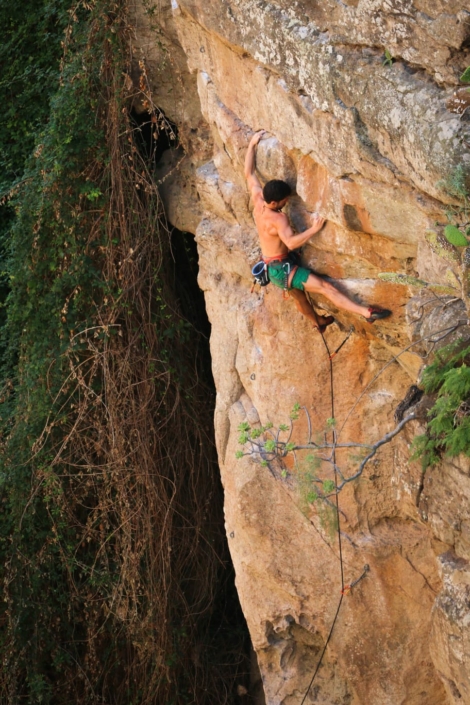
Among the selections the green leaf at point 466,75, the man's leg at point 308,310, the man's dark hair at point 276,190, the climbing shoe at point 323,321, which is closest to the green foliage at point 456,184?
the green leaf at point 466,75

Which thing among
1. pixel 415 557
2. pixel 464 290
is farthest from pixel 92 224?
pixel 464 290

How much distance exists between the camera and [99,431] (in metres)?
7.36

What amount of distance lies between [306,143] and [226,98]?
101cm

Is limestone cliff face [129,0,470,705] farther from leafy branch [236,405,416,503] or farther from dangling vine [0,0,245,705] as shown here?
dangling vine [0,0,245,705]

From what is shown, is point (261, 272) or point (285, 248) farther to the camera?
point (261, 272)

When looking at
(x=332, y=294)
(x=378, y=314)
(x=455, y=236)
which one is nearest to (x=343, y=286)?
(x=332, y=294)

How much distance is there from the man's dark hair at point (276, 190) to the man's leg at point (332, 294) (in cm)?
43

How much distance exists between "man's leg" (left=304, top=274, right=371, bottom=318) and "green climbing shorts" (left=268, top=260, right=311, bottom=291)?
3 cm

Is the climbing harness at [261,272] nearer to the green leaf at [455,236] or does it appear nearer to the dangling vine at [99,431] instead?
the green leaf at [455,236]

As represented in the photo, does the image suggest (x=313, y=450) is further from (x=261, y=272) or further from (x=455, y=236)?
(x=455, y=236)

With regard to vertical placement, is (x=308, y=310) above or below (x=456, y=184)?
below

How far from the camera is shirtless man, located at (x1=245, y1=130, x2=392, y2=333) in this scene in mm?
5254

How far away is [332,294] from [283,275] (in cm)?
31

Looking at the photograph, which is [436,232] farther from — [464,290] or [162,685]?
[162,685]
